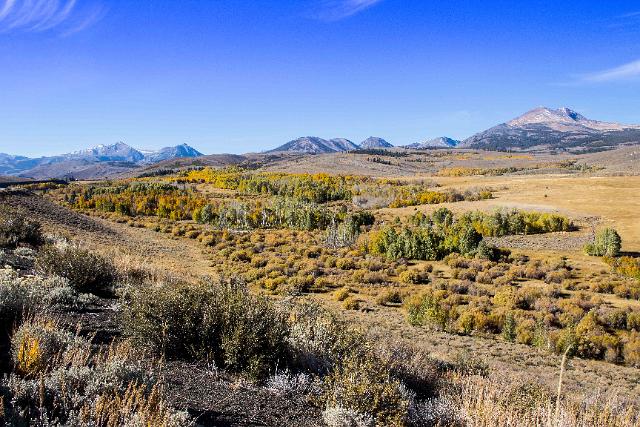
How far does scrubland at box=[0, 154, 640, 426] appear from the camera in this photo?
4770mm

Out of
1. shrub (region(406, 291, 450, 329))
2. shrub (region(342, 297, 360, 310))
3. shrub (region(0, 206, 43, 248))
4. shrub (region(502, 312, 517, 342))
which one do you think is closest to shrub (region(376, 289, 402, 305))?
shrub (region(342, 297, 360, 310))

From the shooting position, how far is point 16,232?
16.2 meters

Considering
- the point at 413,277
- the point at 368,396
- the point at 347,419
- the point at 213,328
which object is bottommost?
the point at 413,277

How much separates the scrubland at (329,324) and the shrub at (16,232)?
0.12m

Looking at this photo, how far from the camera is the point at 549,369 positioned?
13.7 meters

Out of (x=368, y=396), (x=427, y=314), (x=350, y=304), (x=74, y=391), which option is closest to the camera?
(x=74, y=391)

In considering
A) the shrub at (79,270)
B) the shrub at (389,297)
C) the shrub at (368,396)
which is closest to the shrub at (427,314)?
the shrub at (389,297)

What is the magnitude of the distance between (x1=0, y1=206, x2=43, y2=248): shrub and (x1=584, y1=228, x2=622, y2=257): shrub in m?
37.4

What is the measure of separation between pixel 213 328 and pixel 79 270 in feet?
18.2

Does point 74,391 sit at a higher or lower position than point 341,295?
higher

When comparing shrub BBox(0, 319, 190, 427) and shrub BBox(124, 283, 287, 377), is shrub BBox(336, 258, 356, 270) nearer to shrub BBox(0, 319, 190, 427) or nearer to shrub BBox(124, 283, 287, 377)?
shrub BBox(124, 283, 287, 377)

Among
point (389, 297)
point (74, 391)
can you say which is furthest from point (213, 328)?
point (389, 297)

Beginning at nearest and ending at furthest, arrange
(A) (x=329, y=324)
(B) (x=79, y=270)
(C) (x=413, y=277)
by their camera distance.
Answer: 1. (A) (x=329, y=324)
2. (B) (x=79, y=270)
3. (C) (x=413, y=277)

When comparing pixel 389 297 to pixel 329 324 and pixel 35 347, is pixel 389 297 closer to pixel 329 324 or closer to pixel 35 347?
pixel 329 324
